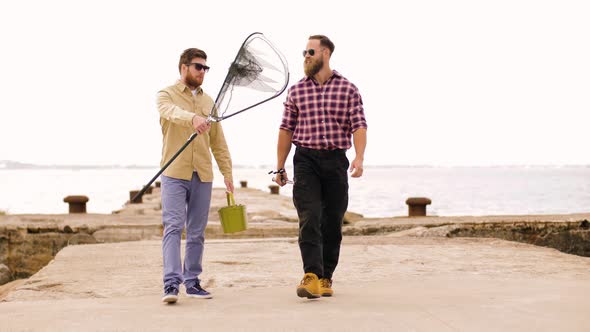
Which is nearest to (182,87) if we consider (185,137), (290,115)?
(185,137)

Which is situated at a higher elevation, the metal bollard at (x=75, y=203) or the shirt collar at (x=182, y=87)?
the shirt collar at (x=182, y=87)

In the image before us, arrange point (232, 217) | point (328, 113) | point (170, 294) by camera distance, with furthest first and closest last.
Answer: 1. point (232, 217)
2. point (328, 113)
3. point (170, 294)

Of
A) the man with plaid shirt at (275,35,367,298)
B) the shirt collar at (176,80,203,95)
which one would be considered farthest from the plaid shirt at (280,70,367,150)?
the shirt collar at (176,80,203,95)

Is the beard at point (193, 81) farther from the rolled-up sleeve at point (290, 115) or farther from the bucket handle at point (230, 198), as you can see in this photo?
the bucket handle at point (230, 198)

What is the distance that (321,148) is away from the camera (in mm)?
5145

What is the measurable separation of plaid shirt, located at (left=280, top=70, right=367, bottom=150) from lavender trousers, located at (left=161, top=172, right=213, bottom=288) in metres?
0.80

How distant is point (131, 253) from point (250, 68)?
3.55 m

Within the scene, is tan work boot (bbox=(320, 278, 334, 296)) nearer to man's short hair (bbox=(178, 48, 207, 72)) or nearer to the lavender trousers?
the lavender trousers

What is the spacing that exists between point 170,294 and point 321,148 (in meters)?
1.43

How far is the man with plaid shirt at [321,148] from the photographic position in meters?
5.11

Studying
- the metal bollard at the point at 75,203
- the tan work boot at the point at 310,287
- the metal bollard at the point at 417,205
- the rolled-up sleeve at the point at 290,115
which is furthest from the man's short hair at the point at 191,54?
the metal bollard at the point at 75,203

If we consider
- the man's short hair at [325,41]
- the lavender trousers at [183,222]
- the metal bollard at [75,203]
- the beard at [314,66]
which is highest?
the man's short hair at [325,41]

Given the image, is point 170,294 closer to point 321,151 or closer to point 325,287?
point 325,287

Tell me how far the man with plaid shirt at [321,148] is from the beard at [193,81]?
66 cm
